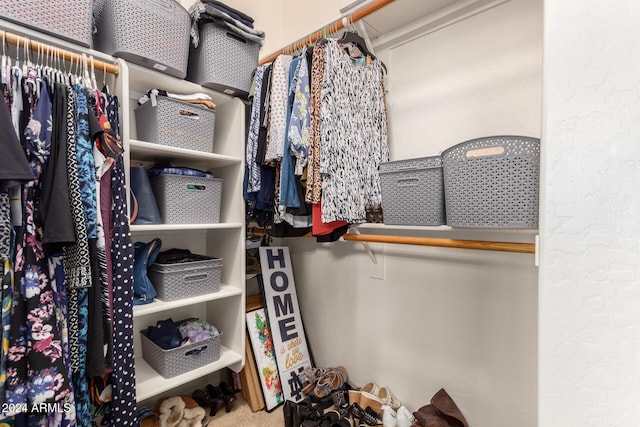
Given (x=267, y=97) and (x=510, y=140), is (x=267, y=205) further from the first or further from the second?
(x=510, y=140)

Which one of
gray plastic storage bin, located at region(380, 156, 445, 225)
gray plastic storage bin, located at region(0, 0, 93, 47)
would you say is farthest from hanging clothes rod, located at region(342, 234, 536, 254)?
gray plastic storage bin, located at region(0, 0, 93, 47)

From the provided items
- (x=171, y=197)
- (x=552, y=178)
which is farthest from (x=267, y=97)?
(x=552, y=178)

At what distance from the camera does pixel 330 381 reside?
183 cm

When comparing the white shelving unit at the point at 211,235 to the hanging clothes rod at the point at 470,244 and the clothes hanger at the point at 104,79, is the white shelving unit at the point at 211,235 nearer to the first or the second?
the clothes hanger at the point at 104,79

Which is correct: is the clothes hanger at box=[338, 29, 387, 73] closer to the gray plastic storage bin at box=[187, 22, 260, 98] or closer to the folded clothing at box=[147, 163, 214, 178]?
the gray plastic storage bin at box=[187, 22, 260, 98]

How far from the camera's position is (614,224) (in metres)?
0.68

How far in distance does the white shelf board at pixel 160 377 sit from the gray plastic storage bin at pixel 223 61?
1.40m

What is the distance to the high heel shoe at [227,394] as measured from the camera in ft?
5.75

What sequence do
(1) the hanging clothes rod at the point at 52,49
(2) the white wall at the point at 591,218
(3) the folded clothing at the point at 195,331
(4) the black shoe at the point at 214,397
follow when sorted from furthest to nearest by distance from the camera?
(4) the black shoe at the point at 214,397 → (3) the folded clothing at the point at 195,331 → (1) the hanging clothes rod at the point at 52,49 → (2) the white wall at the point at 591,218

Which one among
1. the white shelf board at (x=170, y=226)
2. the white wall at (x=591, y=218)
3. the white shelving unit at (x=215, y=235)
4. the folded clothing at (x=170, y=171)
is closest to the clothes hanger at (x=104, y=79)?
the white shelving unit at (x=215, y=235)

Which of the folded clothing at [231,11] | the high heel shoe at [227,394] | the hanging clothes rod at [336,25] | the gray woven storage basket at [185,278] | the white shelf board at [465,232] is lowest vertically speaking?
the high heel shoe at [227,394]

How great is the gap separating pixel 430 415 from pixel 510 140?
48.8 inches

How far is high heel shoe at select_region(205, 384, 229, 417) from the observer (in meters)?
1.72

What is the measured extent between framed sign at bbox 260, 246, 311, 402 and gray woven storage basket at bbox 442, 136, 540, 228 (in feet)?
4.02
